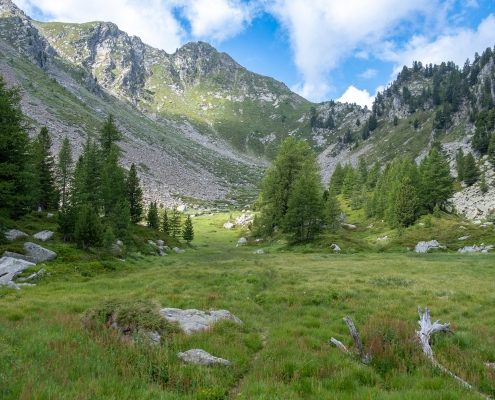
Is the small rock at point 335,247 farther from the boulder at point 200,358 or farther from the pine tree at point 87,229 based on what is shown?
the boulder at point 200,358

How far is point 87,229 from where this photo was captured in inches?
1016

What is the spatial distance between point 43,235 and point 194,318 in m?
24.5

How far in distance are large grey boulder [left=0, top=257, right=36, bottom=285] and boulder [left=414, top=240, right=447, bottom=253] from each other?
4333 centimetres

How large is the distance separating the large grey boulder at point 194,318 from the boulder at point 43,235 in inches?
900

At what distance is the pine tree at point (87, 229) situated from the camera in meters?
Answer: 25.5

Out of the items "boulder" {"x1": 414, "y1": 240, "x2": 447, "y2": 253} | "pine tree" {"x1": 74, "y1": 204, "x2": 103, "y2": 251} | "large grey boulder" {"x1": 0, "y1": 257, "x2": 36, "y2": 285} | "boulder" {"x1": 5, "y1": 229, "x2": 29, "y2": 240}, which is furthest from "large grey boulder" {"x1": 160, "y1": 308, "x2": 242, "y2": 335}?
"boulder" {"x1": 414, "y1": 240, "x2": 447, "y2": 253}

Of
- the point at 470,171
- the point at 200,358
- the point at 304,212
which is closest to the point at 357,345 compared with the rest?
the point at 200,358

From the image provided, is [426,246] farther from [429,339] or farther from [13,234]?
[13,234]

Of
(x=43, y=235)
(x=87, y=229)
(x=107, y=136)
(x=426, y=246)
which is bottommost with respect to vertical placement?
(x=426, y=246)

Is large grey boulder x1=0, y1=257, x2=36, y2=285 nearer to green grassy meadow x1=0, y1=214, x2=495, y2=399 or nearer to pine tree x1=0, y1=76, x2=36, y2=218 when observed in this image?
green grassy meadow x1=0, y1=214, x2=495, y2=399

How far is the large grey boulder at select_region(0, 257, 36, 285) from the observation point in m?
16.7

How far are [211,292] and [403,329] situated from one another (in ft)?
32.4

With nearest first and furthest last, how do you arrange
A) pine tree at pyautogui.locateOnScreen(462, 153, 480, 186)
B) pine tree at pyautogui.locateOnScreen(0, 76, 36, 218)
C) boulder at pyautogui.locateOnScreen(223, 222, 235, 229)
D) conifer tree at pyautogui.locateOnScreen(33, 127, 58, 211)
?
pine tree at pyautogui.locateOnScreen(0, 76, 36, 218) < conifer tree at pyautogui.locateOnScreen(33, 127, 58, 211) < boulder at pyautogui.locateOnScreen(223, 222, 235, 229) < pine tree at pyautogui.locateOnScreen(462, 153, 480, 186)

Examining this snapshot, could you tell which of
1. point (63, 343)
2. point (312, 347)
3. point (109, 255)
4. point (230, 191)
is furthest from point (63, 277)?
point (230, 191)
